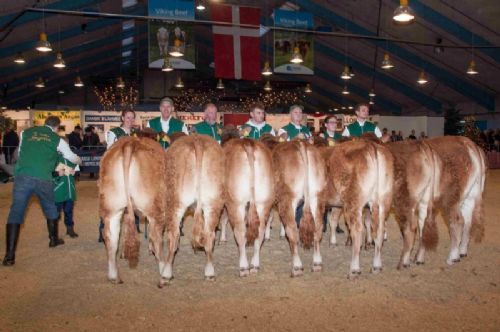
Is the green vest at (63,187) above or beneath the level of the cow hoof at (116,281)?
above

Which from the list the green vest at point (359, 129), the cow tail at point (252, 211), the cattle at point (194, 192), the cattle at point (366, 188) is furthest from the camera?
the green vest at point (359, 129)

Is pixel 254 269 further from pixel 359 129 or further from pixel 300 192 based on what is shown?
pixel 359 129

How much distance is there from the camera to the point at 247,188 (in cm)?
553

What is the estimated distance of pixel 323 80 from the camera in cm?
3425

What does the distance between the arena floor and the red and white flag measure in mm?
9159

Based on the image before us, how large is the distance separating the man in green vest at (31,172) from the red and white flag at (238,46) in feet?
28.8

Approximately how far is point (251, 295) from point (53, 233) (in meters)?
4.00

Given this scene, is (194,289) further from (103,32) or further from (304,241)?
(103,32)

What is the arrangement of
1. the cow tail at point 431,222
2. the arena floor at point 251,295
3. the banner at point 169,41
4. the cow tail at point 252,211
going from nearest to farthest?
the arena floor at point 251,295 < the cow tail at point 252,211 < the cow tail at point 431,222 < the banner at point 169,41

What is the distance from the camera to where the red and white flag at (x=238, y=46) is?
1456 cm

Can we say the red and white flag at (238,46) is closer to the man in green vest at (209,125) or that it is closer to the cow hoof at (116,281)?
the man in green vest at (209,125)

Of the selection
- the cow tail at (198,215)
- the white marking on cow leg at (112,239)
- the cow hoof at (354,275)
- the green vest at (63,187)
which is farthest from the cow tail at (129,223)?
the green vest at (63,187)

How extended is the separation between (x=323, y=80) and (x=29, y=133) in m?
30.0

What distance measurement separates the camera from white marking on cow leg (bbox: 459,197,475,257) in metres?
6.45
